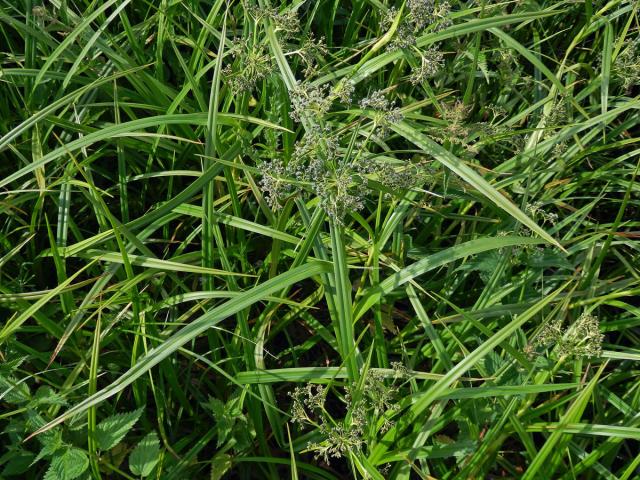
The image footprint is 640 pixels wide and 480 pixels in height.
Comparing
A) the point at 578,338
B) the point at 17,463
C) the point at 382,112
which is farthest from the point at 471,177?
the point at 17,463

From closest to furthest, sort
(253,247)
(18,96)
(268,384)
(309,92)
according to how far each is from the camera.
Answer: (309,92), (268,384), (253,247), (18,96)

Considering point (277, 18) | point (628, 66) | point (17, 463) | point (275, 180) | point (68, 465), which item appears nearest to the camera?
point (275, 180)

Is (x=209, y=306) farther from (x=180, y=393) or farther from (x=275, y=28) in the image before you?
(x=275, y=28)

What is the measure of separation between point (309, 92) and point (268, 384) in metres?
1.07

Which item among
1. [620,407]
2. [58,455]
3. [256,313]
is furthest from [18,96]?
[620,407]

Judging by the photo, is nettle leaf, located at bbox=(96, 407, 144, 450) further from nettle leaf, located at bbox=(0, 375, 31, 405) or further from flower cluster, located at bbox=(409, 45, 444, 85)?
flower cluster, located at bbox=(409, 45, 444, 85)

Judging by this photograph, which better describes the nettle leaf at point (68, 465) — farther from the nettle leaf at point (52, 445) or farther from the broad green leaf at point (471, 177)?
the broad green leaf at point (471, 177)

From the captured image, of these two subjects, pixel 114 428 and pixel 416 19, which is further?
pixel 114 428

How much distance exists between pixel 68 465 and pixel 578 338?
1719 millimetres

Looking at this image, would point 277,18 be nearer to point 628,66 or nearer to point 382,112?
point 382,112

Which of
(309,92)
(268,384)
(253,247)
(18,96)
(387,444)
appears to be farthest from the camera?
(18,96)

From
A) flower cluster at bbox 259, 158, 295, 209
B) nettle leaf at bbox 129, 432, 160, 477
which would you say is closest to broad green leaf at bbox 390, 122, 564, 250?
flower cluster at bbox 259, 158, 295, 209

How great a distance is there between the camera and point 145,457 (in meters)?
2.02

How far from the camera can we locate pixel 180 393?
7.72 ft
